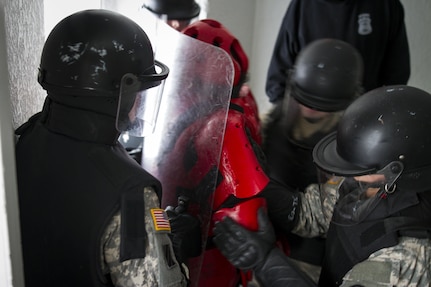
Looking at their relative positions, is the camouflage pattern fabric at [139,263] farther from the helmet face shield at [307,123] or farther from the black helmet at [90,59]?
the helmet face shield at [307,123]

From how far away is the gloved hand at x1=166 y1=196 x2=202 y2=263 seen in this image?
1106 mm

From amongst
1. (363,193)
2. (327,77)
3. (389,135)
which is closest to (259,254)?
(363,193)

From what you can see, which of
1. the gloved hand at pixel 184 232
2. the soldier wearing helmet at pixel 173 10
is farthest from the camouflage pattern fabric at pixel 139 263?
the soldier wearing helmet at pixel 173 10

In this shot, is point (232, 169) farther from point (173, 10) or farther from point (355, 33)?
point (355, 33)

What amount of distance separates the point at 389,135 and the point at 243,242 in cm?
45

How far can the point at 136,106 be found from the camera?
995mm

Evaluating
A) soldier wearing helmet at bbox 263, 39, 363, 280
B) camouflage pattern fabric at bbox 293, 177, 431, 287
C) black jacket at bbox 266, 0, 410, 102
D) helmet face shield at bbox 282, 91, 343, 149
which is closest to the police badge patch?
black jacket at bbox 266, 0, 410, 102

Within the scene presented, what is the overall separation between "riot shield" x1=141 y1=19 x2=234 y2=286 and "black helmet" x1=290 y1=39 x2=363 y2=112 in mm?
637

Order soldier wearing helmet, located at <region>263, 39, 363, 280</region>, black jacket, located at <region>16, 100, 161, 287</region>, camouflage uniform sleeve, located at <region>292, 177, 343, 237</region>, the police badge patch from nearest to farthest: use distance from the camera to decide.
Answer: black jacket, located at <region>16, 100, 161, 287</region> → camouflage uniform sleeve, located at <region>292, 177, 343, 237</region> → soldier wearing helmet, located at <region>263, 39, 363, 280</region> → the police badge patch

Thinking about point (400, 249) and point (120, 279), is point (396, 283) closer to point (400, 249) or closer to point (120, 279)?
point (400, 249)

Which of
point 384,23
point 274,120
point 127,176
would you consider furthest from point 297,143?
point 384,23

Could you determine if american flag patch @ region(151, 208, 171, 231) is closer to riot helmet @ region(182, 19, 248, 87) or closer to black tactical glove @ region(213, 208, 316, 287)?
black tactical glove @ region(213, 208, 316, 287)

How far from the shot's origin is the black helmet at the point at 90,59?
2.88 feet

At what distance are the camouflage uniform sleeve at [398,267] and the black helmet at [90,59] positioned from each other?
2.18 feet
